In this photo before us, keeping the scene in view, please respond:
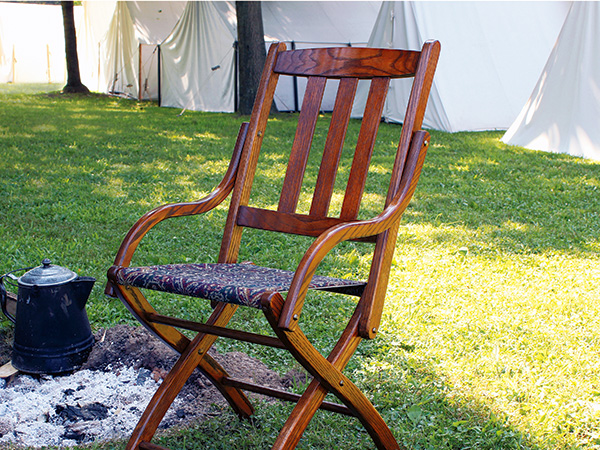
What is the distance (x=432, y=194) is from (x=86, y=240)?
314 cm

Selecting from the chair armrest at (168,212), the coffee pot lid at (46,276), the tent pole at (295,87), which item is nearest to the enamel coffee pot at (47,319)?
the coffee pot lid at (46,276)

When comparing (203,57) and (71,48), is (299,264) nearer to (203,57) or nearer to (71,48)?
(203,57)

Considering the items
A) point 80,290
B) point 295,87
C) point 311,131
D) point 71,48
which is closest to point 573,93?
point 295,87

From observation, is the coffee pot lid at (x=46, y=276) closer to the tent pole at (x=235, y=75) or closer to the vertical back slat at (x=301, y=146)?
the vertical back slat at (x=301, y=146)

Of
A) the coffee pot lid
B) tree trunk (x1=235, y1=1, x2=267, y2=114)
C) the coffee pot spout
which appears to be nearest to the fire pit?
the coffee pot spout

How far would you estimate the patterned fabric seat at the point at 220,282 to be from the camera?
1536mm

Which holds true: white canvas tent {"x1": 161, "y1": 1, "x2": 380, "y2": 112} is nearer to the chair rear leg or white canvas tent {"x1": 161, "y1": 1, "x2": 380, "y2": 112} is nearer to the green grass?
Result: the green grass

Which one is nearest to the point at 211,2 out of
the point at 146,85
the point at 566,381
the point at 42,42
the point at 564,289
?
the point at 146,85

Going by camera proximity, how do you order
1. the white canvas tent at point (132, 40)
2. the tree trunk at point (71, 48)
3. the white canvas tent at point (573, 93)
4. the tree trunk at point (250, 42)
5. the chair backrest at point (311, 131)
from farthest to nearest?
the tree trunk at point (71, 48) → the white canvas tent at point (132, 40) → the tree trunk at point (250, 42) → the white canvas tent at point (573, 93) → the chair backrest at point (311, 131)

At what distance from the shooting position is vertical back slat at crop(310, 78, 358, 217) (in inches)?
83.3

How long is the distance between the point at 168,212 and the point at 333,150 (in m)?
0.61

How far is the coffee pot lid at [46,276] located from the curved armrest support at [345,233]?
1.23 meters

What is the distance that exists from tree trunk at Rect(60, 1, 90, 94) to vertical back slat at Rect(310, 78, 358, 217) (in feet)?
54.4

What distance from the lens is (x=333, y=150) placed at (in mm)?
2162
